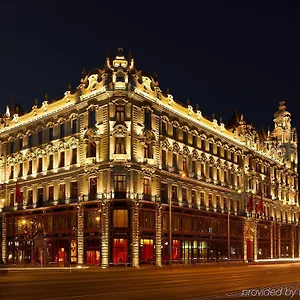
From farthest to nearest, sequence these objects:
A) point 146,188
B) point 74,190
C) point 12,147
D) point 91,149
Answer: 1. point 12,147
2. point 74,190
3. point 91,149
4. point 146,188

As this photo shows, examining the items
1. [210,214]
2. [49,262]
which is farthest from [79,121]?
[210,214]

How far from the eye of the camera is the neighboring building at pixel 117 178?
204 ft

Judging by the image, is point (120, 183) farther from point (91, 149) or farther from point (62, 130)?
point (62, 130)

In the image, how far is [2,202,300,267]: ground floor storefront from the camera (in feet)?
201

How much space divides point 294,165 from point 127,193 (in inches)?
2669

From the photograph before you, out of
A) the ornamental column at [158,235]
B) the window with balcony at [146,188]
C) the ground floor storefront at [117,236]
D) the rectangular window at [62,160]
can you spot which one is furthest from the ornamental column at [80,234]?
the ornamental column at [158,235]

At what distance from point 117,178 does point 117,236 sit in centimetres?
653

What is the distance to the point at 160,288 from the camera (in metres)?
27.5

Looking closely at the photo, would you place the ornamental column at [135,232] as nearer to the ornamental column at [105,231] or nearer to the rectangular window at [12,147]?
the ornamental column at [105,231]

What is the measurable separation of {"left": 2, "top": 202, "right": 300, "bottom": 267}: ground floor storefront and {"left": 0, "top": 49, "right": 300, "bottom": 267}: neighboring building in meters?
0.13

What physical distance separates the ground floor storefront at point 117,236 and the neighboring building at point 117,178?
125mm

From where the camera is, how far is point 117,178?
62.1 metres

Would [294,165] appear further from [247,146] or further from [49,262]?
[49,262]

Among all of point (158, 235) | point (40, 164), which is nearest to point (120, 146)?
point (158, 235)
